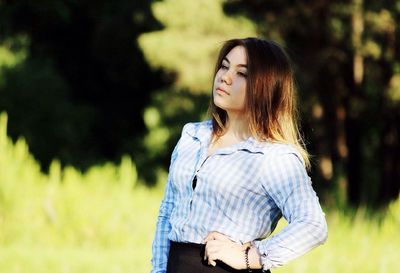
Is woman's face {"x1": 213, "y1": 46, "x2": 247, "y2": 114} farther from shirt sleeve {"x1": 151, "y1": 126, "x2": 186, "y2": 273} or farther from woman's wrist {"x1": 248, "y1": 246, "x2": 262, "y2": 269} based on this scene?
woman's wrist {"x1": 248, "y1": 246, "x2": 262, "y2": 269}

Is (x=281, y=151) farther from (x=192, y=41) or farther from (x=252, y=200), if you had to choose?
(x=192, y=41)

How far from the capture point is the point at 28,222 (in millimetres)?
9164

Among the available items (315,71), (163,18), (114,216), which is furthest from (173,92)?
(114,216)

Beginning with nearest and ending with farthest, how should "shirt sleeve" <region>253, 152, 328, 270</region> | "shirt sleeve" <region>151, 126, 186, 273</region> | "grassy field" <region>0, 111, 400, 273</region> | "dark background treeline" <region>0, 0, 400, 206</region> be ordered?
1. "shirt sleeve" <region>253, 152, 328, 270</region>
2. "shirt sleeve" <region>151, 126, 186, 273</region>
3. "grassy field" <region>0, 111, 400, 273</region>
4. "dark background treeline" <region>0, 0, 400, 206</region>

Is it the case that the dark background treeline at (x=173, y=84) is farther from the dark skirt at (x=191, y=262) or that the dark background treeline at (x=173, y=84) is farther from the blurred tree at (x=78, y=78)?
the dark skirt at (x=191, y=262)

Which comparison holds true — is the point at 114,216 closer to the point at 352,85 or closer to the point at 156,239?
the point at 156,239

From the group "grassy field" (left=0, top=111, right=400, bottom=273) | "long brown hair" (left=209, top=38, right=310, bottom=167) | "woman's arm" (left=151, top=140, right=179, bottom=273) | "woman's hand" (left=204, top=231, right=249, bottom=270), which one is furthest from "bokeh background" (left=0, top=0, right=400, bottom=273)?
"woman's hand" (left=204, top=231, right=249, bottom=270)

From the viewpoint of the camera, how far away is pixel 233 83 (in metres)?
2.79

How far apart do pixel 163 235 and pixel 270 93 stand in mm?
681

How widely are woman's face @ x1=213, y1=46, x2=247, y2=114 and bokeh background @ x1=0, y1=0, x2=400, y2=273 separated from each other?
3.95m

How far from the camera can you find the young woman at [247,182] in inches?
101

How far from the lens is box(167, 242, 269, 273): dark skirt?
103 inches

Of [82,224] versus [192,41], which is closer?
[82,224]

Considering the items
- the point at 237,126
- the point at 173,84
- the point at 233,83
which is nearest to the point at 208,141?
the point at 237,126
